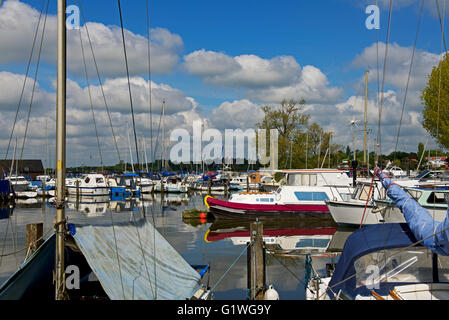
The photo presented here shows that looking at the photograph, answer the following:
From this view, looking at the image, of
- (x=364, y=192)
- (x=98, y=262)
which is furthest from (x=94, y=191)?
(x=98, y=262)

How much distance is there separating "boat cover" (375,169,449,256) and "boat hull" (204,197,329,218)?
2116 cm

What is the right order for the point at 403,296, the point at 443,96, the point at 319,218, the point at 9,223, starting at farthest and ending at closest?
1. the point at 443,96
2. the point at 319,218
3. the point at 9,223
4. the point at 403,296

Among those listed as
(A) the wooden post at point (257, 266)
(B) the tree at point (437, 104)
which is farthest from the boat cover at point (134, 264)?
(B) the tree at point (437, 104)

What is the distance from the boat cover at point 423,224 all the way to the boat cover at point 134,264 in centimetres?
503

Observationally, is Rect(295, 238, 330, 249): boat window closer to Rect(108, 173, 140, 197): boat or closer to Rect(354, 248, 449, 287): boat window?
Rect(354, 248, 449, 287): boat window

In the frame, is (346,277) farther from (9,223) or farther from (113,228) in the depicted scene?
(9,223)

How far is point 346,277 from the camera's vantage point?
9.69 metres

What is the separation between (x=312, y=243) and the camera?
78.6 feet

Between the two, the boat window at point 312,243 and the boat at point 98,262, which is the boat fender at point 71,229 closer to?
the boat at point 98,262

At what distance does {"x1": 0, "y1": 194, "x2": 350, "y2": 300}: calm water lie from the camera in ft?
48.5

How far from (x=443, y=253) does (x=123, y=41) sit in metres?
7.96

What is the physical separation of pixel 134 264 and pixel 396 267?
18.3 ft

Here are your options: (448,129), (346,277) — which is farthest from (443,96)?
(346,277)

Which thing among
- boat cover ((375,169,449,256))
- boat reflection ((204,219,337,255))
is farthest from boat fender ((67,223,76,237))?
boat reflection ((204,219,337,255))
